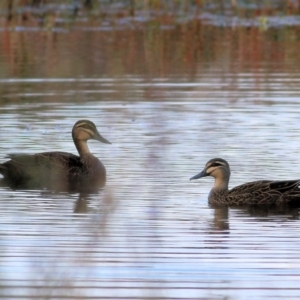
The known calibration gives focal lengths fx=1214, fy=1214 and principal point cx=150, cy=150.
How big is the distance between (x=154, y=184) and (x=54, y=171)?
1.02 meters


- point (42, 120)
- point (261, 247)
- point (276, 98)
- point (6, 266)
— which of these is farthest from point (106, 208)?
point (276, 98)

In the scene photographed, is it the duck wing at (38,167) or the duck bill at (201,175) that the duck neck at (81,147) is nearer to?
the duck wing at (38,167)

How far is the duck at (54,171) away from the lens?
11633 millimetres

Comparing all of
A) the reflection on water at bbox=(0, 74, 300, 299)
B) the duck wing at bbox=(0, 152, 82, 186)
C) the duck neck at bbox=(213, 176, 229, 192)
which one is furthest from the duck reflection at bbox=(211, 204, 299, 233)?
the duck wing at bbox=(0, 152, 82, 186)

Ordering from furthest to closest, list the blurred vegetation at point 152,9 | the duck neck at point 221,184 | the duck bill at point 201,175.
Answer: the blurred vegetation at point 152,9 → the duck bill at point 201,175 → the duck neck at point 221,184

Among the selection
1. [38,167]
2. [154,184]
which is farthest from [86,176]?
[154,184]

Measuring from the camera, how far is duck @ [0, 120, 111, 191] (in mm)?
11633

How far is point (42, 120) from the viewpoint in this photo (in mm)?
15273

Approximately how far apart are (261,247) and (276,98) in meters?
9.08

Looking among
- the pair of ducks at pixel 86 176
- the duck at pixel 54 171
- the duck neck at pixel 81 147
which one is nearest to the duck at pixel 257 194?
the pair of ducks at pixel 86 176

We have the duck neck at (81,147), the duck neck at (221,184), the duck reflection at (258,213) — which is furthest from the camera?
the duck neck at (81,147)

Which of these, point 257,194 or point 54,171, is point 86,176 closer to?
point 54,171

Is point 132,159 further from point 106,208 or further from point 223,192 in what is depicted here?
point 106,208

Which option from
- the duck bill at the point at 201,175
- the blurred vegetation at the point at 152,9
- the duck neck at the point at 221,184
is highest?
the duck bill at the point at 201,175
